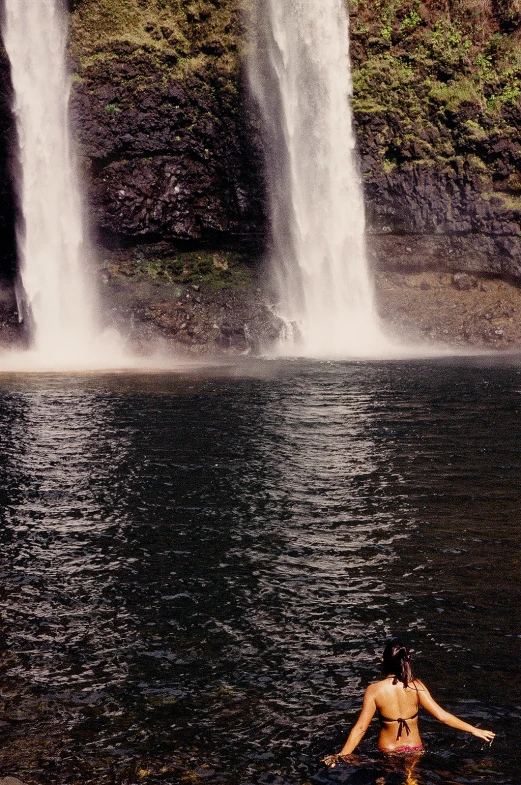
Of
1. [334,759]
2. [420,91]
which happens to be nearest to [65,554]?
[334,759]

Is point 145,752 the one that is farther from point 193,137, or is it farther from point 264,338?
point 193,137

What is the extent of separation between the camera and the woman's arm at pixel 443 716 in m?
7.36

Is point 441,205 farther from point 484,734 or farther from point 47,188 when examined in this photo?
point 484,734

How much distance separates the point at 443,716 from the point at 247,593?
3925 mm

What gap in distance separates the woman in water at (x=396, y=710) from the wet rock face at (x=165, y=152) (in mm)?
40486

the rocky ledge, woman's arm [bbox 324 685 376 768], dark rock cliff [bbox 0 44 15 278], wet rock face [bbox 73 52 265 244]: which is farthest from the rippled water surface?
wet rock face [bbox 73 52 265 244]

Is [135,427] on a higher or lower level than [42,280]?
lower

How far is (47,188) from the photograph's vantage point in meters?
44.7

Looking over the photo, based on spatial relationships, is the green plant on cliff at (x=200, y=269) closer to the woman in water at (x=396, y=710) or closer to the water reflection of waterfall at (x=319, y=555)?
the water reflection of waterfall at (x=319, y=555)

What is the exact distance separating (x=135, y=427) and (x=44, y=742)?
14.2m

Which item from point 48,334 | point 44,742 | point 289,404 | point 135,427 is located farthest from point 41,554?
point 48,334

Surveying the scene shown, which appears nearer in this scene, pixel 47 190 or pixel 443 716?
pixel 443 716

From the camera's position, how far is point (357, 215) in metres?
47.6

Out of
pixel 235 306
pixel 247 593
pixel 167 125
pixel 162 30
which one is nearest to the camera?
pixel 247 593
